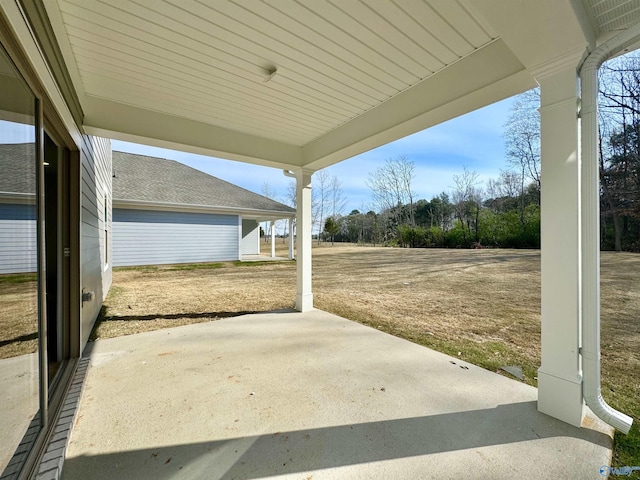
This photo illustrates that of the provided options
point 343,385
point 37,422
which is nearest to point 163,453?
point 37,422

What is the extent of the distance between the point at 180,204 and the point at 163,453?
34.0ft

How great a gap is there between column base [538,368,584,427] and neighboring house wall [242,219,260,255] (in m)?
15.7

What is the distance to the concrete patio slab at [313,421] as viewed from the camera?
60.2 inches

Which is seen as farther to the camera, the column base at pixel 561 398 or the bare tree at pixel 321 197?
the bare tree at pixel 321 197

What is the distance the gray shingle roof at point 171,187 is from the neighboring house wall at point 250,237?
258 cm

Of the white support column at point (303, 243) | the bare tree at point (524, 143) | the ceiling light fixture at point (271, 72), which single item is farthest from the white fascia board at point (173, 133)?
the bare tree at point (524, 143)

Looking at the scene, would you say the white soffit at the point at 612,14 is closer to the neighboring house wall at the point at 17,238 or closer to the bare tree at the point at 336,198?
the neighboring house wall at the point at 17,238

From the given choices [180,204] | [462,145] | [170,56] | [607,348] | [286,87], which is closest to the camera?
[170,56]

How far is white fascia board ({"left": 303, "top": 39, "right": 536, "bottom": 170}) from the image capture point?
6.93 feet

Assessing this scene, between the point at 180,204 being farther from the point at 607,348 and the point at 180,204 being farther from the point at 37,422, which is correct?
the point at 607,348

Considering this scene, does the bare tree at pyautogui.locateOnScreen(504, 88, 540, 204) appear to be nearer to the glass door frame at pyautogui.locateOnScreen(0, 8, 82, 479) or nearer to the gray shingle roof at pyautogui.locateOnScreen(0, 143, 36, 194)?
the glass door frame at pyautogui.locateOnScreen(0, 8, 82, 479)

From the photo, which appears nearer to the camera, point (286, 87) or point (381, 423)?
point (381, 423)

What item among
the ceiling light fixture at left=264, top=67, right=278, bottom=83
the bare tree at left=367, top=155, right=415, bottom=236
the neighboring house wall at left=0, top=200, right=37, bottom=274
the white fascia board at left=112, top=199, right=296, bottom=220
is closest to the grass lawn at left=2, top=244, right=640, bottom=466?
the white fascia board at left=112, top=199, right=296, bottom=220

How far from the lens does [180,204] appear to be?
1064 centimetres
